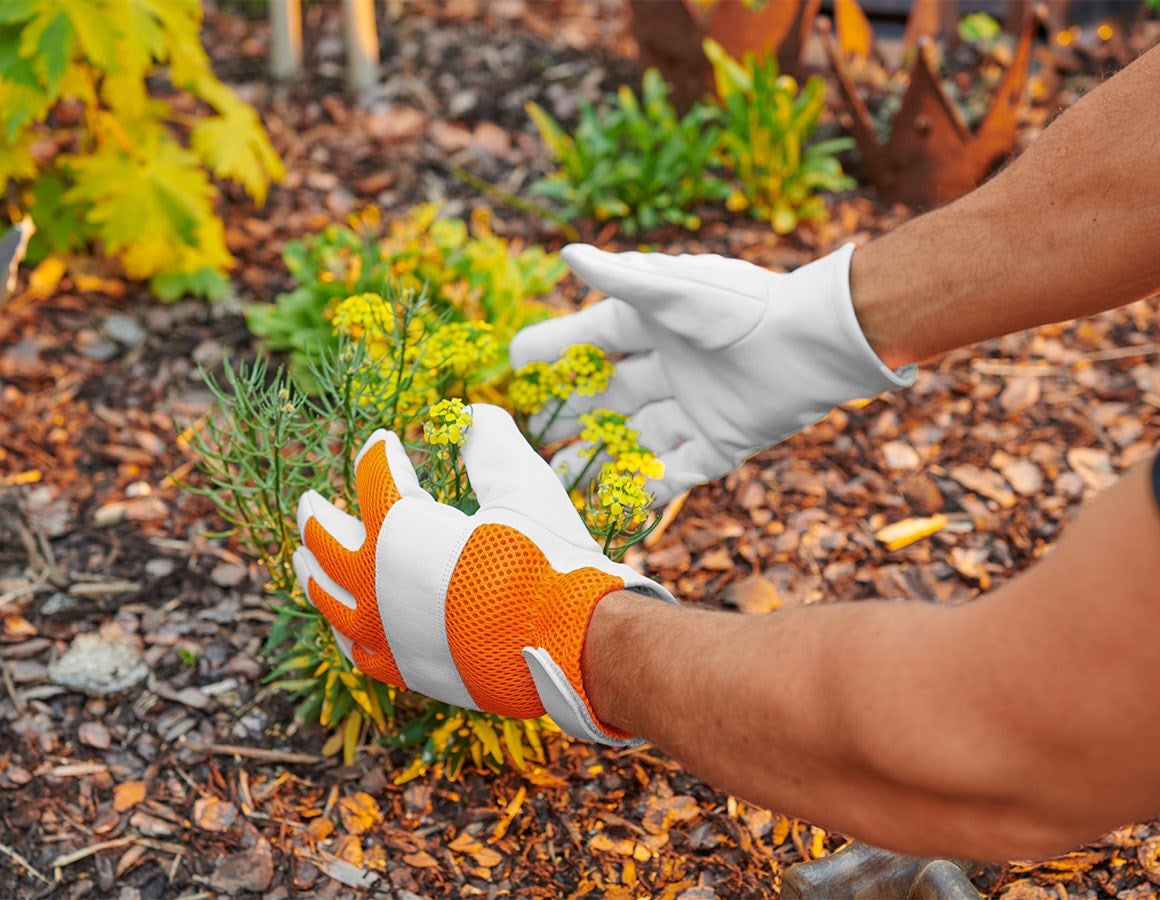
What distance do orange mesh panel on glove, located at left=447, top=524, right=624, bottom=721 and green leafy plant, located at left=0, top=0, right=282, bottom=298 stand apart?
1603 millimetres

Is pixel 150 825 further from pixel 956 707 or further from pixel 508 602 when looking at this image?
pixel 956 707

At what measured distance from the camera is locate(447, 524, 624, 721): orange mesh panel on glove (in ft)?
5.17

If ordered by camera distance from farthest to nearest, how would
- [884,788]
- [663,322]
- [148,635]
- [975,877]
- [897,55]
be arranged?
[897,55], [148,635], [663,322], [975,877], [884,788]

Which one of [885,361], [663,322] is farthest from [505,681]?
[885,361]

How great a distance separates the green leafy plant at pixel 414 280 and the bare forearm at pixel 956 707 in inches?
55.1

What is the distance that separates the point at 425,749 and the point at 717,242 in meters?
1.83

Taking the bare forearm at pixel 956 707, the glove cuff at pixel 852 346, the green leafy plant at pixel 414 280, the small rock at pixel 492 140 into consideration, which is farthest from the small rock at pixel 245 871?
the small rock at pixel 492 140

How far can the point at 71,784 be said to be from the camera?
210 cm

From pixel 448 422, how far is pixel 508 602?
11.2 inches

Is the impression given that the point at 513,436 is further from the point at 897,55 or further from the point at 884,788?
the point at 897,55

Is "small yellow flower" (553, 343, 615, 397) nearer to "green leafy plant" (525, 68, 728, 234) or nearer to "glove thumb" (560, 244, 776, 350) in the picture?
"glove thumb" (560, 244, 776, 350)

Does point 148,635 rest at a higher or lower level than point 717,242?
lower

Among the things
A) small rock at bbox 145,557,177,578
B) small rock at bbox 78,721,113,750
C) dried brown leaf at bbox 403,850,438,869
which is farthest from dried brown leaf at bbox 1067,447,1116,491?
small rock at bbox 78,721,113,750

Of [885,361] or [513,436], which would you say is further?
[885,361]
